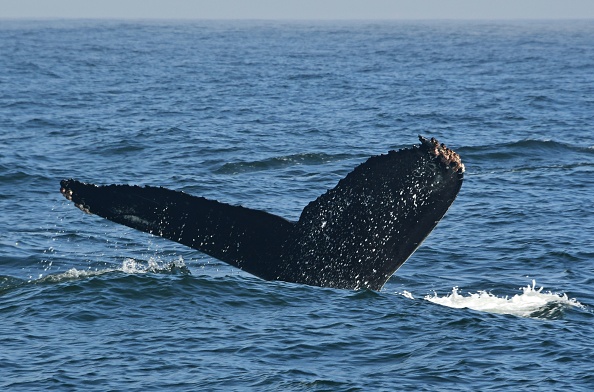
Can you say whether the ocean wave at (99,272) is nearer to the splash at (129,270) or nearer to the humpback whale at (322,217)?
the splash at (129,270)

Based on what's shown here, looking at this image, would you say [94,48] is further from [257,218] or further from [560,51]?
[257,218]

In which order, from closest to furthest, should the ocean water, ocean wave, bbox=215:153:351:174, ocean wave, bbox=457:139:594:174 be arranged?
1. the ocean water
2. ocean wave, bbox=215:153:351:174
3. ocean wave, bbox=457:139:594:174

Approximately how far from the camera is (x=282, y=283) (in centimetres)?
1088

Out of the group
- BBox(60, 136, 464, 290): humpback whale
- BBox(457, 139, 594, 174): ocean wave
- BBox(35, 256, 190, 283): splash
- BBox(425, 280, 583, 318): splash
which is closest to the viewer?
BBox(60, 136, 464, 290): humpback whale

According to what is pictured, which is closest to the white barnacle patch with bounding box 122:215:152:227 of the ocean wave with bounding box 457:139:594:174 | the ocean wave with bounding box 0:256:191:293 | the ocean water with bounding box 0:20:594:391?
the ocean water with bounding box 0:20:594:391

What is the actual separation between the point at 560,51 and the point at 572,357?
62.7 meters

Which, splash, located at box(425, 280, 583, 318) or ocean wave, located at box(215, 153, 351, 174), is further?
ocean wave, located at box(215, 153, 351, 174)

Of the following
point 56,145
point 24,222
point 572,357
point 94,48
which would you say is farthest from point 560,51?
point 572,357

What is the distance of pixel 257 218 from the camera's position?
1005cm

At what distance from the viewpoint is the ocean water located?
11.5m

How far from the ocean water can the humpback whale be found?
35.9 inches

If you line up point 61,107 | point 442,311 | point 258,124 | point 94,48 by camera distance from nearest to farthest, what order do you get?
point 442,311 → point 258,124 → point 61,107 → point 94,48

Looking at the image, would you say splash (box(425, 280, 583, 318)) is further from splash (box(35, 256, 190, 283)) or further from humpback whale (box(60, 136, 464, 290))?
humpback whale (box(60, 136, 464, 290))

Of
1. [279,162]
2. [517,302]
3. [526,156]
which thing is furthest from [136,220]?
[526,156]
